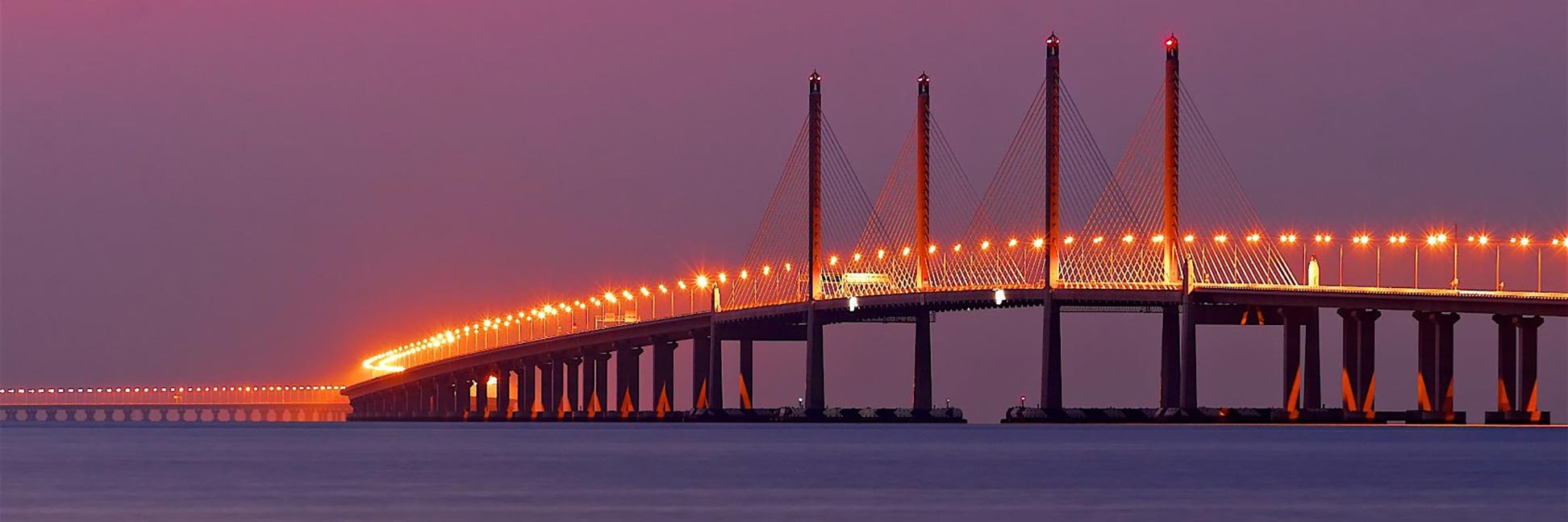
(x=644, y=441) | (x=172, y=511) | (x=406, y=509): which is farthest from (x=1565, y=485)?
(x=644, y=441)

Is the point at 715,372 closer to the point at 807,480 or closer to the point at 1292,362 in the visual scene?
the point at 1292,362

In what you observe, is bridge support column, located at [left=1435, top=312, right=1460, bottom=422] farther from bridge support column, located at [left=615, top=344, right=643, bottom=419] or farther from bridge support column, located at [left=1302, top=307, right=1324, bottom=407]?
bridge support column, located at [left=615, top=344, right=643, bottom=419]

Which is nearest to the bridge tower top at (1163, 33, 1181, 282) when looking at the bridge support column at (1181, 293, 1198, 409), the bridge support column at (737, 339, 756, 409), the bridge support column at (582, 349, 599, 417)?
the bridge support column at (1181, 293, 1198, 409)

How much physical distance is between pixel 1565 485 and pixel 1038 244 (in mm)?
62430

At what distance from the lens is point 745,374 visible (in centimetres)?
15800

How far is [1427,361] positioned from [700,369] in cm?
5057

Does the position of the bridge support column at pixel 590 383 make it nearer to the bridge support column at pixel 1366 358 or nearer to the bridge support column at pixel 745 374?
the bridge support column at pixel 745 374

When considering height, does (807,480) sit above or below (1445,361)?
below

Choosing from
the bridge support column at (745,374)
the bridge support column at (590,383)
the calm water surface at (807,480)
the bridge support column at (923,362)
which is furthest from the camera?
the bridge support column at (590,383)

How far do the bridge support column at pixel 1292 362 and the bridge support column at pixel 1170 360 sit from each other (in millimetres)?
4543

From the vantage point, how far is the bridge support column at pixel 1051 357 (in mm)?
118562

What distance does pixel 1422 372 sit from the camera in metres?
124

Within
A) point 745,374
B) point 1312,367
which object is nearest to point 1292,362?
point 1312,367

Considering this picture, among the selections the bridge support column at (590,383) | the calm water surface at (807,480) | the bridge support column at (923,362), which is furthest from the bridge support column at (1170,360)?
the bridge support column at (590,383)
